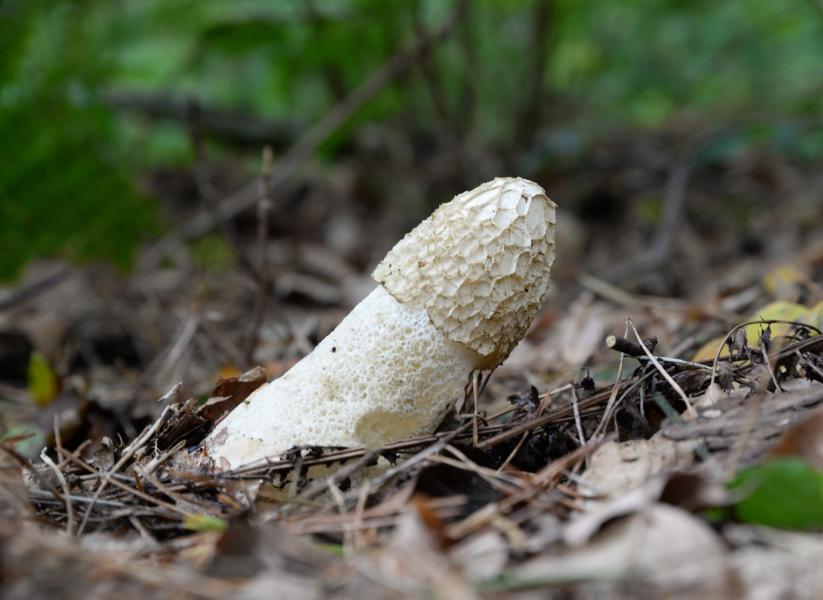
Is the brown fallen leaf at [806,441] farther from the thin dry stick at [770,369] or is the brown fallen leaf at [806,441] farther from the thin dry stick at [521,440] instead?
the thin dry stick at [521,440]

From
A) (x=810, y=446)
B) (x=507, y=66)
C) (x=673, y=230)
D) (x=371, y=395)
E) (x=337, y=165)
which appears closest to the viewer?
(x=810, y=446)

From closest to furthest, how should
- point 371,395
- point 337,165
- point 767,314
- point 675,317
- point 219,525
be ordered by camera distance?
point 219,525, point 371,395, point 767,314, point 675,317, point 337,165

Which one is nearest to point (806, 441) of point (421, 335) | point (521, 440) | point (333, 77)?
point (521, 440)

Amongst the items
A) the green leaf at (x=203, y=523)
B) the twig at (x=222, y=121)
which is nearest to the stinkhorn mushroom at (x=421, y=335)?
the green leaf at (x=203, y=523)

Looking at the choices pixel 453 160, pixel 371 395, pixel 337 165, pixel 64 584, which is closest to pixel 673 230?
pixel 453 160

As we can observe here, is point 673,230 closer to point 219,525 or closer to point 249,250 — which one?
point 249,250

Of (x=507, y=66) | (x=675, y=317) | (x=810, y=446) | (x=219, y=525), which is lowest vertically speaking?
(x=675, y=317)

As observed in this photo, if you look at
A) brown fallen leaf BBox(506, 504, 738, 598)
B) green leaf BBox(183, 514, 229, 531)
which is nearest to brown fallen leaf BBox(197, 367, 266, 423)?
green leaf BBox(183, 514, 229, 531)
